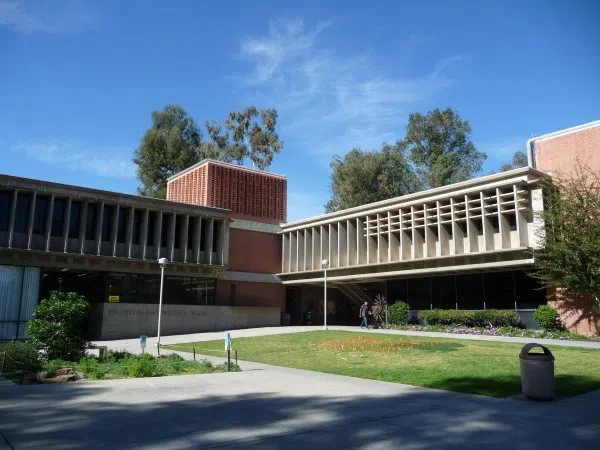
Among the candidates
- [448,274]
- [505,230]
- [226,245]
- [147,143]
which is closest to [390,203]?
[448,274]

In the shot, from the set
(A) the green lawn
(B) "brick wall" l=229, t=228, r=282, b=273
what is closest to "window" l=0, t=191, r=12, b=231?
(A) the green lawn

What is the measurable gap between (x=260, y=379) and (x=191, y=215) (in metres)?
22.5

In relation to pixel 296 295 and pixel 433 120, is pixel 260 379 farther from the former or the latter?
pixel 433 120

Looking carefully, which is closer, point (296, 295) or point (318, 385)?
point (318, 385)

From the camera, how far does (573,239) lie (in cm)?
2205

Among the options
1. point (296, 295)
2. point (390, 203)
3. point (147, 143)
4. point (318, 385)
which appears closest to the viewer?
point (318, 385)

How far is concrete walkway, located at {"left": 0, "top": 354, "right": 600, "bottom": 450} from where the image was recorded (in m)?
6.42

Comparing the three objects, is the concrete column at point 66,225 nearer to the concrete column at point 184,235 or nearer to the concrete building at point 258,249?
the concrete building at point 258,249

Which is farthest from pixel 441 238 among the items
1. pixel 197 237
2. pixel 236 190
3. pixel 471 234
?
pixel 236 190

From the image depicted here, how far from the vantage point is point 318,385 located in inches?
445

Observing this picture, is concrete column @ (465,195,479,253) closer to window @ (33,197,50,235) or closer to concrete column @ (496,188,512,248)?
concrete column @ (496,188,512,248)

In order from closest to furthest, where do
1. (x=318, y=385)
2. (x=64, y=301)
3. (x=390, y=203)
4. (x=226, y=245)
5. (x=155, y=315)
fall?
(x=318, y=385)
(x=64, y=301)
(x=155, y=315)
(x=390, y=203)
(x=226, y=245)

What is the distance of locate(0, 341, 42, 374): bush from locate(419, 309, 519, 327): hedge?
2155 centimetres

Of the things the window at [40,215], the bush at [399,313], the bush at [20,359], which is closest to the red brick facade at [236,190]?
the window at [40,215]
